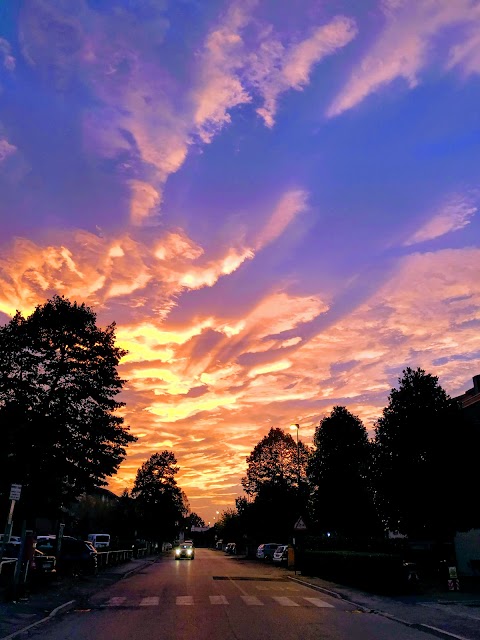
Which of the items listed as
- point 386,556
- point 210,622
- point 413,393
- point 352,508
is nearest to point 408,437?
point 413,393

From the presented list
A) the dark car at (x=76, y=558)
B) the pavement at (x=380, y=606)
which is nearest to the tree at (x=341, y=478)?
the dark car at (x=76, y=558)

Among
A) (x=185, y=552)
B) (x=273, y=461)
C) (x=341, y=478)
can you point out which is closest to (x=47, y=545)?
(x=185, y=552)

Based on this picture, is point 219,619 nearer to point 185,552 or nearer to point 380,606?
point 380,606

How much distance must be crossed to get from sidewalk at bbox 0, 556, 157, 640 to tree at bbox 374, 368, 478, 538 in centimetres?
1520

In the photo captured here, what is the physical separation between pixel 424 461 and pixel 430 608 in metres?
13.4

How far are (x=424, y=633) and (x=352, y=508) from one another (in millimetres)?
48310

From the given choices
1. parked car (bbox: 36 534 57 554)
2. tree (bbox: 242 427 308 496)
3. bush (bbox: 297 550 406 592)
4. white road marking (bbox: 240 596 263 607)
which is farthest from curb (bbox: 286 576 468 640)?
tree (bbox: 242 427 308 496)

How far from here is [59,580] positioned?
76.8 feet

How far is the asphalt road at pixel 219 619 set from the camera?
10805 millimetres

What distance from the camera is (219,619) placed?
12.8 metres

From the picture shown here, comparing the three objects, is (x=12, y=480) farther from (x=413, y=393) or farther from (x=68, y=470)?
(x=413, y=393)

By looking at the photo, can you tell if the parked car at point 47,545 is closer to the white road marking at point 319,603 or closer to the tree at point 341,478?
the white road marking at point 319,603

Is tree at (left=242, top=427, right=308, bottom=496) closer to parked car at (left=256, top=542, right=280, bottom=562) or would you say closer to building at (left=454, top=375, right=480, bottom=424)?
parked car at (left=256, top=542, right=280, bottom=562)

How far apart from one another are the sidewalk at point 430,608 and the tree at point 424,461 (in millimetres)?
→ 6977
